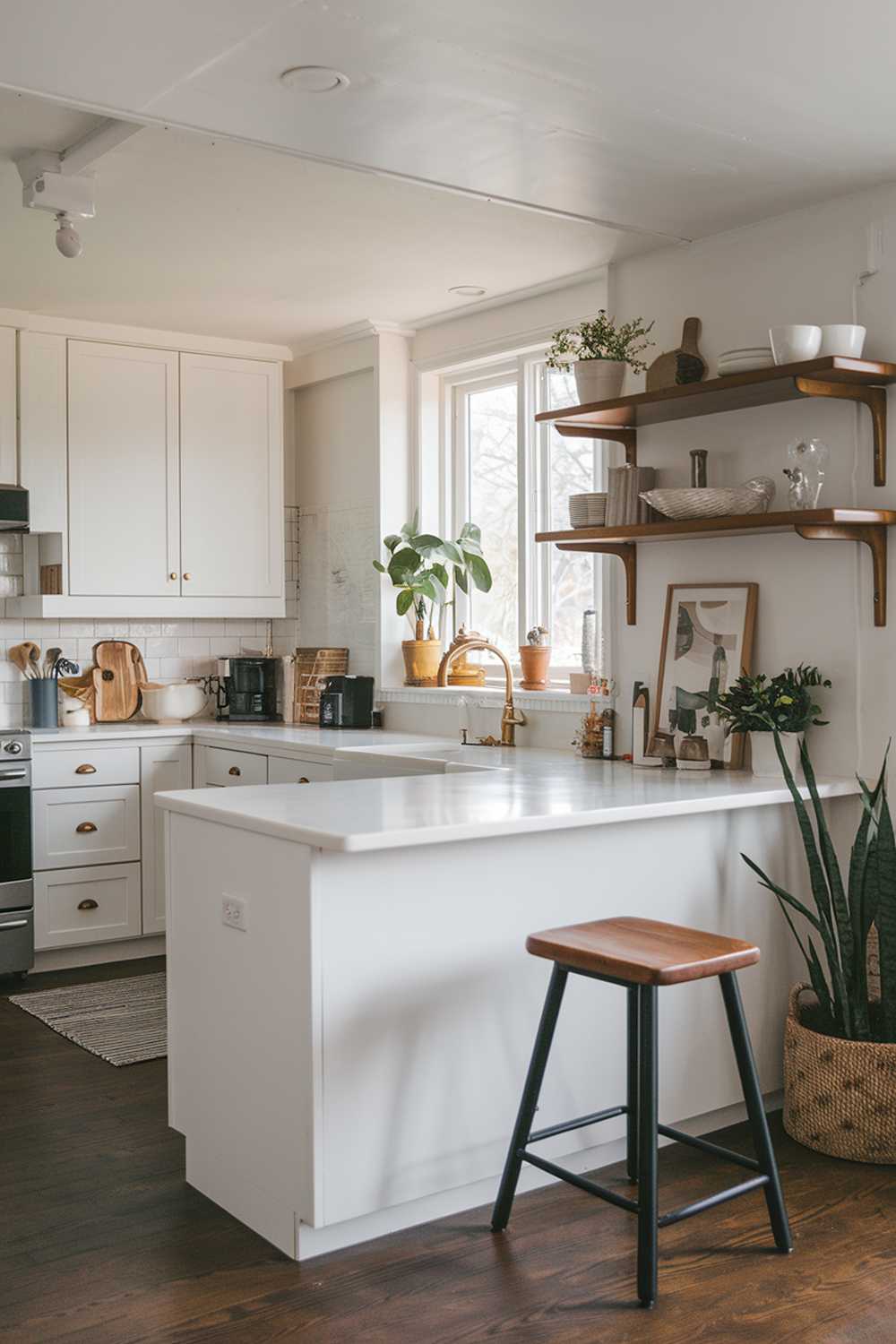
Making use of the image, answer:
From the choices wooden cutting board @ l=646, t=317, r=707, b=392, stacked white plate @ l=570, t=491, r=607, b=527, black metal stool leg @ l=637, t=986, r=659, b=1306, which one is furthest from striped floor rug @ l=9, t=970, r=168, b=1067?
wooden cutting board @ l=646, t=317, r=707, b=392

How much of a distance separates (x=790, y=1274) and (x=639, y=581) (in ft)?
7.14

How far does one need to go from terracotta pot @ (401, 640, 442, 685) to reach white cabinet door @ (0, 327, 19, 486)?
172 cm

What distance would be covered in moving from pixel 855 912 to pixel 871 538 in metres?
0.96

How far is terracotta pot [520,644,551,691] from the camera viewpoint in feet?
16.1

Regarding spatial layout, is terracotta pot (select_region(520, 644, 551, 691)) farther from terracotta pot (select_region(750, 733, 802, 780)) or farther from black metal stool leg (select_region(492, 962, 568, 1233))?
black metal stool leg (select_region(492, 962, 568, 1233))

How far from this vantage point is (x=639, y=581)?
4.23 metres

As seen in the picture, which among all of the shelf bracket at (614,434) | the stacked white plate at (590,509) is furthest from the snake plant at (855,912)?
the shelf bracket at (614,434)

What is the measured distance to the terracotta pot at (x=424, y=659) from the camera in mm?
5441

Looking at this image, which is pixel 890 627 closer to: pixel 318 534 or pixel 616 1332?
pixel 616 1332

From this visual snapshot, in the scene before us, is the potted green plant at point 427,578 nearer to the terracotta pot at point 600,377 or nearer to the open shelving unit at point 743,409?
the open shelving unit at point 743,409

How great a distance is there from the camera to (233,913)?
9.44ft

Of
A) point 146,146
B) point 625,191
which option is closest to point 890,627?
point 625,191

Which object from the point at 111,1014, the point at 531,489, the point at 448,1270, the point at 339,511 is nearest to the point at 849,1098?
the point at 448,1270

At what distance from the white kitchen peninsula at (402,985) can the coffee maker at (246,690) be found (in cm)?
263
